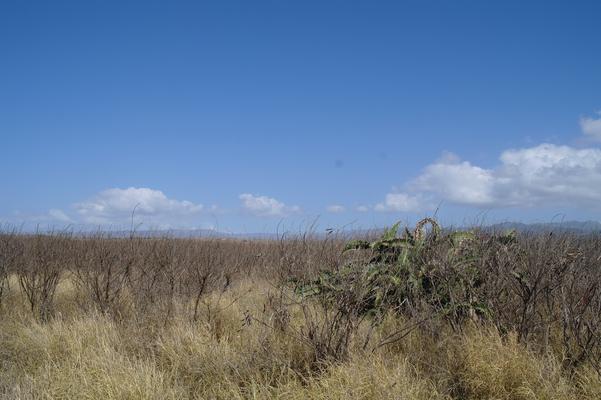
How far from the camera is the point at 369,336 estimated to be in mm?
5301

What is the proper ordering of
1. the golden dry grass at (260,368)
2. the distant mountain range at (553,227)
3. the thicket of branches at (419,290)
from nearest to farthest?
the golden dry grass at (260,368), the thicket of branches at (419,290), the distant mountain range at (553,227)

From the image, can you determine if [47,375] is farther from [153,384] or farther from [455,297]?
[455,297]

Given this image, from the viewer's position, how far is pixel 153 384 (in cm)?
481

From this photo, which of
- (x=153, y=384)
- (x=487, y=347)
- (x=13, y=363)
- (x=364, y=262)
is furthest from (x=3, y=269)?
(x=487, y=347)

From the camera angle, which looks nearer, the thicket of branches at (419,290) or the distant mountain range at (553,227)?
the thicket of branches at (419,290)

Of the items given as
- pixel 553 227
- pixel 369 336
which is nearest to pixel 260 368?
pixel 369 336

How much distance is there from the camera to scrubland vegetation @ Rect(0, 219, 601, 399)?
4.64 meters

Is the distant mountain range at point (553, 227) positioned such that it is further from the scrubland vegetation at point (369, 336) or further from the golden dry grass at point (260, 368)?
the golden dry grass at point (260, 368)

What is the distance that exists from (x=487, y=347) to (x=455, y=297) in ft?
3.56

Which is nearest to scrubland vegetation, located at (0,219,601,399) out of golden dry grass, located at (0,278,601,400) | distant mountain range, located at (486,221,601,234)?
golden dry grass, located at (0,278,601,400)

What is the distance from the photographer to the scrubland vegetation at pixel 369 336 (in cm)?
464

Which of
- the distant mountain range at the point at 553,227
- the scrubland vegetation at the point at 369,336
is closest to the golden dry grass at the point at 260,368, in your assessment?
the scrubland vegetation at the point at 369,336

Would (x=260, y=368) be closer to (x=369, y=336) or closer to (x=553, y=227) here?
(x=369, y=336)

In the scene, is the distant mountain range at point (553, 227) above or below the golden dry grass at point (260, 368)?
above
